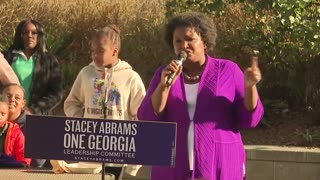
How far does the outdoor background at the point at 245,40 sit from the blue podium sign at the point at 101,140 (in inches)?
166

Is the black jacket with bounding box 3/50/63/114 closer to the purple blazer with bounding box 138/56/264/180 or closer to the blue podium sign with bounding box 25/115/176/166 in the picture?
the purple blazer with bounding box 138/56/264/180

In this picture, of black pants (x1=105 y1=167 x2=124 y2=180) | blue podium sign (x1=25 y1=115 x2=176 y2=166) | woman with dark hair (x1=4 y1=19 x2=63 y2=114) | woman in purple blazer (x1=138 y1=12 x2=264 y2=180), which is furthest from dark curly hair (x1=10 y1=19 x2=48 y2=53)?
blue podium sign (x1=25 y1=115 x2=176 y2=166)

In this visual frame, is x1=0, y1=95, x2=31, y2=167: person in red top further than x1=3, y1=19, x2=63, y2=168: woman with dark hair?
No

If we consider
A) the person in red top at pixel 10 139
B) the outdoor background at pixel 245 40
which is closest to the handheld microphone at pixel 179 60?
the person in red top at pixel 10 139

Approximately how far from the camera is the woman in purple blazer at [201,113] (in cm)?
380

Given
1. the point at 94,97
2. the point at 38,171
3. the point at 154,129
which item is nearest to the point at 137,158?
the point at 154,129

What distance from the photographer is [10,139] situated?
485cm

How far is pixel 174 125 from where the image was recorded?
3.33 metres

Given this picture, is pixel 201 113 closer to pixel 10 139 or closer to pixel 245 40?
pixel 10 139

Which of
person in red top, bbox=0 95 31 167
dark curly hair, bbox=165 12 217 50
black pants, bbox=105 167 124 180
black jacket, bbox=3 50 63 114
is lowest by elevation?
black pants, bbox=105 167 124 180

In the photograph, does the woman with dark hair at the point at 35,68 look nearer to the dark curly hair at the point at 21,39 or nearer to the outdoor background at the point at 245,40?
the dark curly hair at the point at 21,39

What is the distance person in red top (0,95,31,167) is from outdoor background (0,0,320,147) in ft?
10.2

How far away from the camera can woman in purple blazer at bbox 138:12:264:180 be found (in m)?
3.80

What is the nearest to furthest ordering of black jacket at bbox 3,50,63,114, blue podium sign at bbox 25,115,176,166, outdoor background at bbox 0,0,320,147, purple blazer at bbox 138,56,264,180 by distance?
blue podium sign at bbox 25,115,176,166 < purple blazer at bbox 138,56,264,180 < black jacket at bbox 3,50,63,114 < outdoor background at bbox 0,0,320,147
